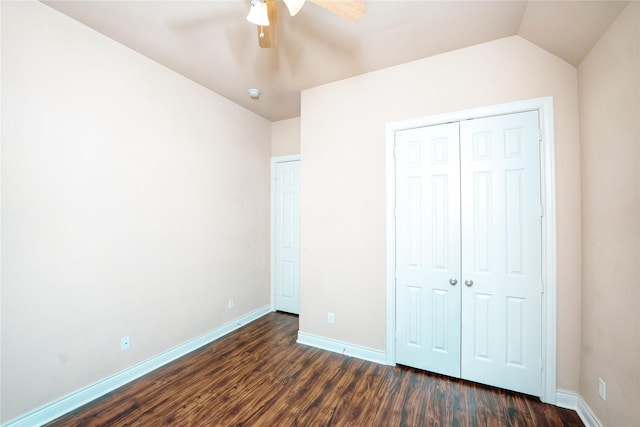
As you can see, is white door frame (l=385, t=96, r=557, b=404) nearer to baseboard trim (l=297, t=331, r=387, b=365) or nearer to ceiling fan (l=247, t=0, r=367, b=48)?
baseboard trim (l=297, t=331, r=387, b=365)

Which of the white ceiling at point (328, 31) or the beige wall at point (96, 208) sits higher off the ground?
the white ceiling at point (328, 31)

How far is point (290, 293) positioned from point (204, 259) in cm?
143

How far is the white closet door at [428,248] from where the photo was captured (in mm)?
2277

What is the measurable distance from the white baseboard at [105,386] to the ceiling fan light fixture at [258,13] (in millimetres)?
2857

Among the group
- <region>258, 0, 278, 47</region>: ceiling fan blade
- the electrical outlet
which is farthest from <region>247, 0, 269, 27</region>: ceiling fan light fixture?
the electrical outlet

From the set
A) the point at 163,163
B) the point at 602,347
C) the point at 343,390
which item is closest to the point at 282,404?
the point at 343,390

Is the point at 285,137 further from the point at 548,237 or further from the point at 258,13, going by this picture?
the point at 548,237

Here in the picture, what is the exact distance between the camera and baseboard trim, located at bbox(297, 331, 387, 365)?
2562 mm

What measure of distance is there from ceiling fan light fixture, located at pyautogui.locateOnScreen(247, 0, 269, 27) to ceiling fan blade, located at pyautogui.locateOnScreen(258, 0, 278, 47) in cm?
10

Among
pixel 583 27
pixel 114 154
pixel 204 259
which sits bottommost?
pixel 204 259

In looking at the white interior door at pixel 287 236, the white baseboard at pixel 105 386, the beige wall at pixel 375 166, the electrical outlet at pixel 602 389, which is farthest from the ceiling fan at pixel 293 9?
the white baseboard at pixel 105 386

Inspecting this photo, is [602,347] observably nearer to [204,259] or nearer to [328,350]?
[328,350]

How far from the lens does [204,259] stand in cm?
298

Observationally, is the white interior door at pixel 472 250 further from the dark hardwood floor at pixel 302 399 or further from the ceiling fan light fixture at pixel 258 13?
the ceiling fan light fixture at pixel 258 13
